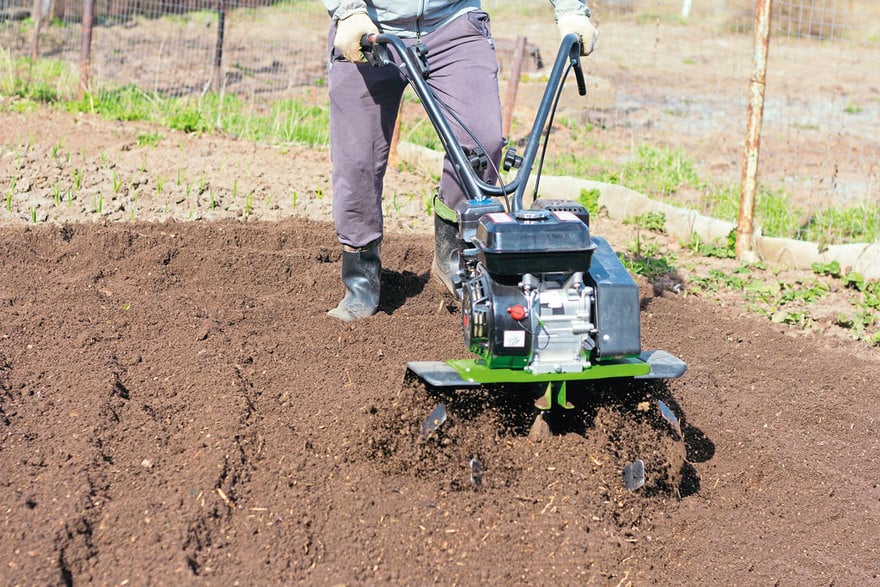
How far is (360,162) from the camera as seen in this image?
13.7 ft

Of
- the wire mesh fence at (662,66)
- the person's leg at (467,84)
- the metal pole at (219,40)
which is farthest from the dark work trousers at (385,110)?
the metal pole at (219,40)

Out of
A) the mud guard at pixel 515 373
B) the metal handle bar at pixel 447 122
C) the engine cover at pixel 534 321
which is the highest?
the metal handle bar at pixel 447 122

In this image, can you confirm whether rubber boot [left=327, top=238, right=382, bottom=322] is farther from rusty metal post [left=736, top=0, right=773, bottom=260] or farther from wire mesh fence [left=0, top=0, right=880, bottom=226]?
wire mesh fence [left=0, top=0, right=880, bottom=226]

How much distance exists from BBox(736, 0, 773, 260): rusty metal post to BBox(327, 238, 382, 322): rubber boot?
2.42m

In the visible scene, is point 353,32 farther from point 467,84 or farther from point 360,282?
point 360,282

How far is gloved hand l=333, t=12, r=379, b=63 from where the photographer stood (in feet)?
12.0

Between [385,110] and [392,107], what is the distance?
0.14 feet

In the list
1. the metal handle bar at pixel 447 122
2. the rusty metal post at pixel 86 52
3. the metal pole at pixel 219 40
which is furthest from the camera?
the metal pole at pixel 219 40

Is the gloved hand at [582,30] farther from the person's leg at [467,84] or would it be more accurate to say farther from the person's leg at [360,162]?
the person's leg at [360,162]

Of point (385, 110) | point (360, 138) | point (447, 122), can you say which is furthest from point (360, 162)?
point (447, 122)

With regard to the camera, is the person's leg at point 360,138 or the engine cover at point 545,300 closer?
the engine cover at point 545,300

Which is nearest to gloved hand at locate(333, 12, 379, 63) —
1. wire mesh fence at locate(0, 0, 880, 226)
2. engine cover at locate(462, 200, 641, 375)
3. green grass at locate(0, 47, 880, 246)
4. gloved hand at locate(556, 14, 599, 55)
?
gloved hand at locate(556, 14, 599, 55)

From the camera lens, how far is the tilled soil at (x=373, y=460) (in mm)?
2668

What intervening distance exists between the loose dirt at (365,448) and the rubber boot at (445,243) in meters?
0.21
